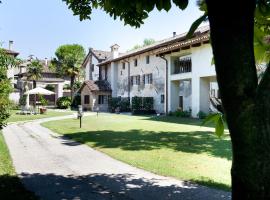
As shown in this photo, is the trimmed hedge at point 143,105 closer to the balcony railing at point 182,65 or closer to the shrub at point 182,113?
the balcony railing at point 182,65

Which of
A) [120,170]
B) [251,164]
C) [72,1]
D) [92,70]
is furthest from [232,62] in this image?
[92,70]

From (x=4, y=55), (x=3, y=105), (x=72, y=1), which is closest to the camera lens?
(x=72, y=1)

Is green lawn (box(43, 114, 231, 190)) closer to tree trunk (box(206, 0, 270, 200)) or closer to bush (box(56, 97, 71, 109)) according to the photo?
tree trunk (box(206, 0, 270, 200))

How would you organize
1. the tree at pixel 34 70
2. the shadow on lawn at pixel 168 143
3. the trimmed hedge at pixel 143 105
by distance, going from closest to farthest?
the shadow on lawn at pixel 168 143
the trimmed hedge at pixel 143 105
the tree at pixel 34 70

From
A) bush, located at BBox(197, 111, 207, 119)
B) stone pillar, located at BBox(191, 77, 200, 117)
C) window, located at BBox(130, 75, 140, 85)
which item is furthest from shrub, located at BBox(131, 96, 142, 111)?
bush, located at BBox(197, 111, 207, 119)

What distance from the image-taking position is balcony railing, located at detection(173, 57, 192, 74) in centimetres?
3275

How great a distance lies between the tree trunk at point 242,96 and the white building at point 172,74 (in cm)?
2308

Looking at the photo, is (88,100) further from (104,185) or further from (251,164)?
(251,164)

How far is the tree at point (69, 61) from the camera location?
197 feet

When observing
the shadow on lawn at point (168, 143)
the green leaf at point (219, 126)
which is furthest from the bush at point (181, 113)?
the green leaf at point (219, 126)

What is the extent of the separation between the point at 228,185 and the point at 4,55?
8.31 metres

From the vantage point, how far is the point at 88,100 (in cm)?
5197

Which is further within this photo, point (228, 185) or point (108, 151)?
point (108, 151)


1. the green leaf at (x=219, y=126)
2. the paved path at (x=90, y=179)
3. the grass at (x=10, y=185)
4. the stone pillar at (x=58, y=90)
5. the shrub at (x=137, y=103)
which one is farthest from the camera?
the stone pillar at (x=58, y=90)
